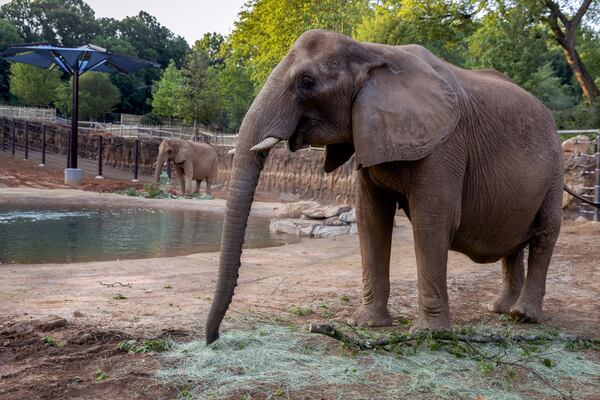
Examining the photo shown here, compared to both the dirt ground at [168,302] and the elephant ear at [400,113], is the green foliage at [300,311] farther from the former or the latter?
the elephant ear at [400,113]

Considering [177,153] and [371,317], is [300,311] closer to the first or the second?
[371,317]

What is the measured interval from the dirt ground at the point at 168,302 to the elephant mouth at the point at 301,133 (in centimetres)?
147

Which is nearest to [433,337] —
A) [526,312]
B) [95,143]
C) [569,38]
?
[526,312]

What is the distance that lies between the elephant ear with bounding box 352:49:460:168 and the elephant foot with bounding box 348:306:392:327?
1390 millimetres

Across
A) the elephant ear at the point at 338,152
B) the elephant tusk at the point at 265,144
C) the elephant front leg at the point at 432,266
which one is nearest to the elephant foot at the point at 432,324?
the elephant front leg at the point at 432,266

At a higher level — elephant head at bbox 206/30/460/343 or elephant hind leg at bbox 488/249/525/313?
elephant head at bbox 206/30/460/343

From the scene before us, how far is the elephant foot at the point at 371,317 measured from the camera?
5.02 meters

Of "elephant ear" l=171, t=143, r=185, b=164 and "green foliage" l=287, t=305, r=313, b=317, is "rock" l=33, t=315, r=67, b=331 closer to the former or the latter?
"green foliage" l=287, t=305, r=313, b=317

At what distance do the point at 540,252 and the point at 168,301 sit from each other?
343 cm

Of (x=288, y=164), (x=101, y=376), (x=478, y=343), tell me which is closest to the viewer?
(x=101, y=376)

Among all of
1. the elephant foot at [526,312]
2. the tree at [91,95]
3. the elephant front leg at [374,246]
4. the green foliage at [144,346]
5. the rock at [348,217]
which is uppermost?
the tree at [91,95]

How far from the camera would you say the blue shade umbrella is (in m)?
28.4

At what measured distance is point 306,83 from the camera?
410 cm

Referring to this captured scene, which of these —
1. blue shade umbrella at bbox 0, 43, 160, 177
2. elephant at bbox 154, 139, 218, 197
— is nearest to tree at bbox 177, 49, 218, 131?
blue shade umbrella at bbox 0, 43, 160, 177
